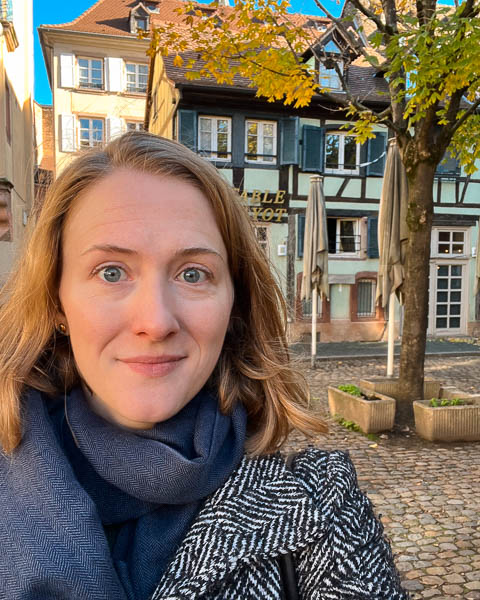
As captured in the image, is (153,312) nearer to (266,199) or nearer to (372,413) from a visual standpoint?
(372,413)

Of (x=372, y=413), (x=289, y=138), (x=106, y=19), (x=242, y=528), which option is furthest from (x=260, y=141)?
(x=242, y=528)

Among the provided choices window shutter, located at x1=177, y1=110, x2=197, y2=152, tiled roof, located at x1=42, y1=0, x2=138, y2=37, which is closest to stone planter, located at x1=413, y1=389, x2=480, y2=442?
window shutter, located at x1=177, y1=110, x2=197, y2=152

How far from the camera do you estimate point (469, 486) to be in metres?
4.15

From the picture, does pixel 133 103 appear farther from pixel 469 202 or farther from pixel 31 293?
pixel 31 293

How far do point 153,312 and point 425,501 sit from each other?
3.60 meters

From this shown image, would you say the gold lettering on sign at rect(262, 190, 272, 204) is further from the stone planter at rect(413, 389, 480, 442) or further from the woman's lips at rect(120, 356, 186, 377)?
the woman's lips at rect(120, 356, 186, 377)

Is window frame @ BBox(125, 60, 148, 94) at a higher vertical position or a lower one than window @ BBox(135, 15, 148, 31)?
lower

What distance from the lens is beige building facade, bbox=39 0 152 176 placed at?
1939 cm

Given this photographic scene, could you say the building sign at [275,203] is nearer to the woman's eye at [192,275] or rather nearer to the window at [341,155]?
the window at [341,155]

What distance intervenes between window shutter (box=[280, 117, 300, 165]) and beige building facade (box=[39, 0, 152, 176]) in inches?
306

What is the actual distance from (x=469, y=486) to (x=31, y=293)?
4.10 meters

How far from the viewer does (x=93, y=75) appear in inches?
801

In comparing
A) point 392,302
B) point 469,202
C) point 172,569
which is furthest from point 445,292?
point 172,569

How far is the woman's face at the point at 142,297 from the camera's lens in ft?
3.26
